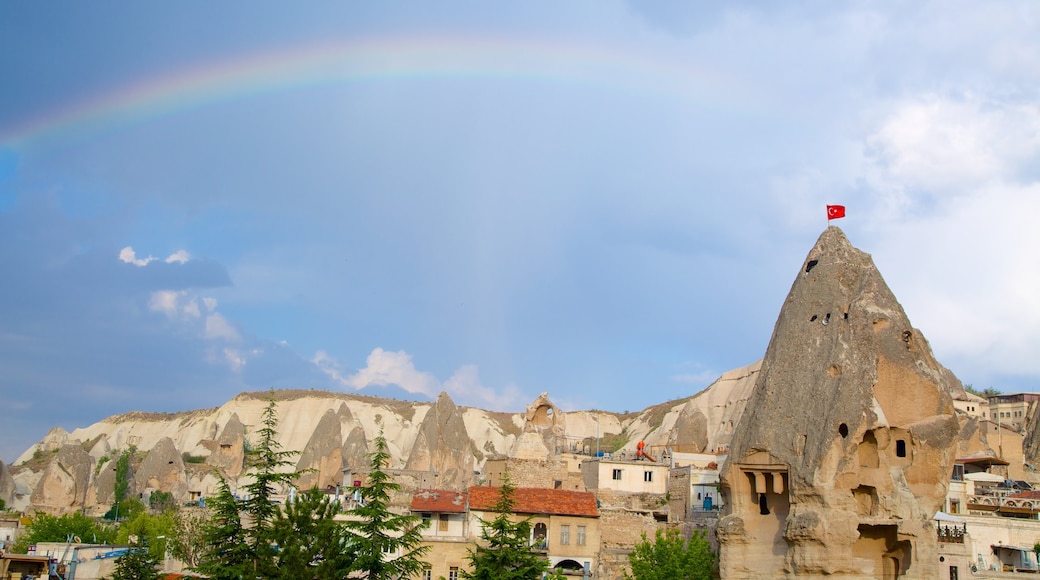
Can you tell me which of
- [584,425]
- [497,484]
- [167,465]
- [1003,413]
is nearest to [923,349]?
[497,484]

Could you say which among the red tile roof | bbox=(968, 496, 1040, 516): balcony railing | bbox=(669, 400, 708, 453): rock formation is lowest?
bbox=(968, 496, 1040, 516): balcony railing

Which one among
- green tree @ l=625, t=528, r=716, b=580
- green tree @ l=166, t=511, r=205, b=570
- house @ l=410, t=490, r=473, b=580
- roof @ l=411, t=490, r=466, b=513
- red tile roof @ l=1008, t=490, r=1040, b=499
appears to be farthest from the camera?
green tree @ l=166, t=511, r=205, b=570

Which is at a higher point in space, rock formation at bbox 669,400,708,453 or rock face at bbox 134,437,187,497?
rock formation at bbox 669,400,708,453

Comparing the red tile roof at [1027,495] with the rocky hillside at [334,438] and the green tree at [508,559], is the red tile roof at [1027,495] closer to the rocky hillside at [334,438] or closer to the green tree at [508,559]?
the rocky hillside at [334,438]

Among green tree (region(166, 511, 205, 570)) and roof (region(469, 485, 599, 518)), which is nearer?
roof (region(469, 485, 599, 518))

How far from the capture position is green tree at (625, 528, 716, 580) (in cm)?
4466

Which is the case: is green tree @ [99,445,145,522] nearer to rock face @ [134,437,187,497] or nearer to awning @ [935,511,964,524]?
rock face @ [134,437,187,497]

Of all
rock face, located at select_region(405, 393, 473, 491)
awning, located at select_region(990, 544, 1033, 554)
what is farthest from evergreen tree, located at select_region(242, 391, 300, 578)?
rock face, located at select_region(405, 393, 473, 491)

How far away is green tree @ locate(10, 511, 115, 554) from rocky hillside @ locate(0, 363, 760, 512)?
32.1ft

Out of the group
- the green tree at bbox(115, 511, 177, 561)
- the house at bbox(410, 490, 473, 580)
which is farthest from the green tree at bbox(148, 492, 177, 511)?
the house at bbox(410, 490, 473, 580)

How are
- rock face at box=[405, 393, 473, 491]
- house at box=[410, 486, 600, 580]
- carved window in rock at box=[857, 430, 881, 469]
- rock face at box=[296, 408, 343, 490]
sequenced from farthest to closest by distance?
rock face at box=[296, 408, 343, 490]
rock face at box=[405, 393, 473, 491]
house at box=[410, 486, 600, 580]
carved window in rock at box=[857, 430, 881, 469]

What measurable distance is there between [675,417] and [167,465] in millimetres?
62677

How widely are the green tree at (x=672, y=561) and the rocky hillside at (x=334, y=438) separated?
25967mm

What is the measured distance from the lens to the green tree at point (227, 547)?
31.6 metres
